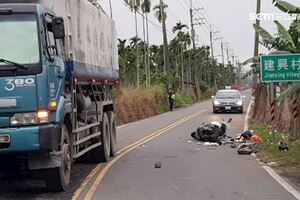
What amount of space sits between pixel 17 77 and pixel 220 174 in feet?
17.5

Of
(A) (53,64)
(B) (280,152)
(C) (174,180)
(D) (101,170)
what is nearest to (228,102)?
(B) (280,152)

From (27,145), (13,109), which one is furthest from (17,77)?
(27,145)

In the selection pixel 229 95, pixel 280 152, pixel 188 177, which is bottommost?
pixel 280 152

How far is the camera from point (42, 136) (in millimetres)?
9328

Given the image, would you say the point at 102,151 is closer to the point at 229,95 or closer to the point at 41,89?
the point at 41,89

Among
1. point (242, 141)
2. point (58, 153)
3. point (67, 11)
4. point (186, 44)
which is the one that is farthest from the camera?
point (186, 44)

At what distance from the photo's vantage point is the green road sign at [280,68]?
1731cm

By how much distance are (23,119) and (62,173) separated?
140cm

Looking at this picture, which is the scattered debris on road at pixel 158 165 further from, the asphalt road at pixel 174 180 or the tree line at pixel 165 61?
the tree line at pixel 165 61

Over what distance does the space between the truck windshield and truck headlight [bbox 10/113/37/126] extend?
2.67 ft

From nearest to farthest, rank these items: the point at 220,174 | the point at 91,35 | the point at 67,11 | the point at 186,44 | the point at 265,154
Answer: the point at 67,11, the point at 220,174, the point at 91,35, the point at 265,154, the point at 186,44

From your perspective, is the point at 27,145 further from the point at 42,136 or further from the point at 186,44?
the point at 186,44

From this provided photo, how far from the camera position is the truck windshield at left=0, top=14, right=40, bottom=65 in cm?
944

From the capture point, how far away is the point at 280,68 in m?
17.7
